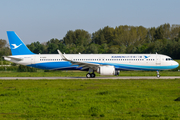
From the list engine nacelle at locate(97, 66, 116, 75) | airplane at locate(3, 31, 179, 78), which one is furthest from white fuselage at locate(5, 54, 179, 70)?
engine nacelle at locate(97, 66, 116, 75)

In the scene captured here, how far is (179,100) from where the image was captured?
16.5 m

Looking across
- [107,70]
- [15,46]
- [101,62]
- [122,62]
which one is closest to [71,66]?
[101,62]

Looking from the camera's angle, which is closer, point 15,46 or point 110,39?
point 15,46

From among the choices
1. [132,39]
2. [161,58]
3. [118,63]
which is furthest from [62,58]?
[132,39]

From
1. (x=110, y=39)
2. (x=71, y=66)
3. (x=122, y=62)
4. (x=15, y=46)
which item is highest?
(x=110, y=39)

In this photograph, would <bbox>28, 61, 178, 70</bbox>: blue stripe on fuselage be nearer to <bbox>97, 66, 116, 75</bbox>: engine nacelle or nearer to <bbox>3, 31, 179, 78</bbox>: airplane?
<bbox>3, 31, 179, 78</bbox>: airplane

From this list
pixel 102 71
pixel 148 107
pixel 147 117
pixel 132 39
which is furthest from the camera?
pixel 132 39

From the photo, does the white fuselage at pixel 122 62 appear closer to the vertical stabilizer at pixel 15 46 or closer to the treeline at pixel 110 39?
the vertical stabilizer at pixel 15 46

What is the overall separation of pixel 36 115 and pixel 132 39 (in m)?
140

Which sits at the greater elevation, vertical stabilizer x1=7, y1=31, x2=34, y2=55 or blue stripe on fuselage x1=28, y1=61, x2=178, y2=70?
vertical stabilizer x1=7, y1=31, x2=34, y2=55

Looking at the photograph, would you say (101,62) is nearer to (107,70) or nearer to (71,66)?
(107,70)

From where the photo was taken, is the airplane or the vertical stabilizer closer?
the airplane

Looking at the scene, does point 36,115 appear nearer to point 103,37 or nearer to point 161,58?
point 161,58

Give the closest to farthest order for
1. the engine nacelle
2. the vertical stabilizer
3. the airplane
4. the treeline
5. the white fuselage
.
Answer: the engine nacelle → the airplane → the white fuselage → the vertical stabilizer → the treeline
